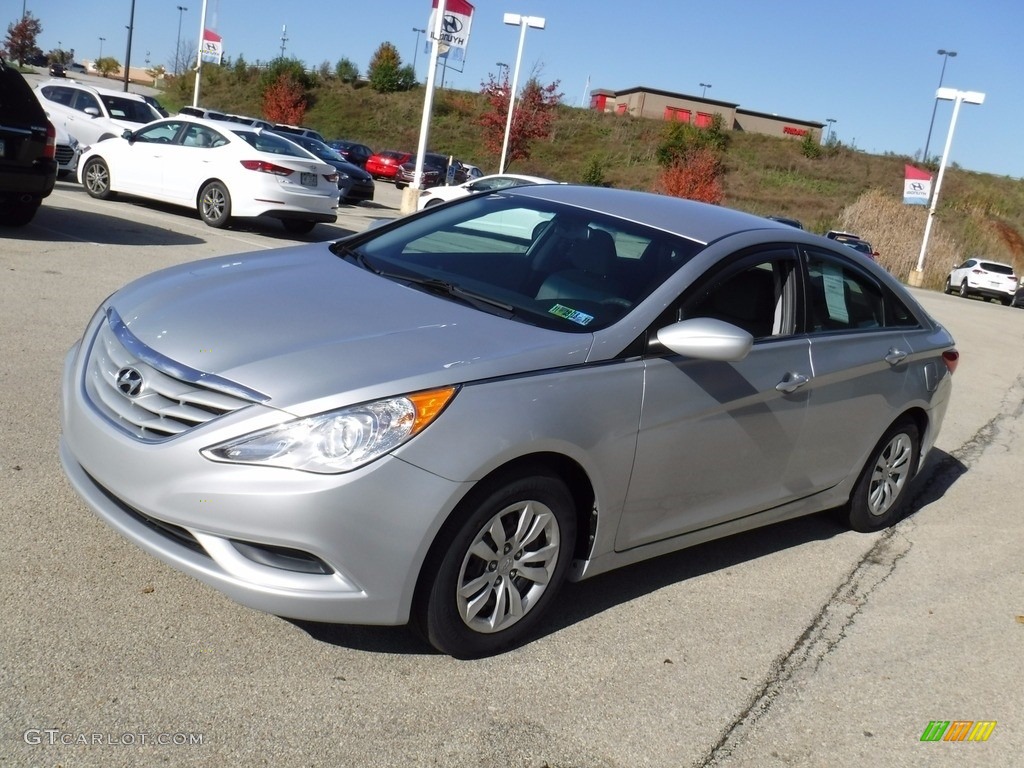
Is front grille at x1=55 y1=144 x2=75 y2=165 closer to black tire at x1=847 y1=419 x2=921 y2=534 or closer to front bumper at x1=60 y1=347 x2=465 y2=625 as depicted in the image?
black tire at x1=847 y1=419 x2=921 y2=534

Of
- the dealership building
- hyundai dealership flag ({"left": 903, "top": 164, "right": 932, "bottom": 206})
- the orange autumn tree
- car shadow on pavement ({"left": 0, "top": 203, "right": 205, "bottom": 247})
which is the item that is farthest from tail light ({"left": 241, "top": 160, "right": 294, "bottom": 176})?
the dealership building

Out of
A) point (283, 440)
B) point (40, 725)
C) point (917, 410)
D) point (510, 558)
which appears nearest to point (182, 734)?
point (40, 725)

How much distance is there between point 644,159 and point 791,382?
66.9 meters

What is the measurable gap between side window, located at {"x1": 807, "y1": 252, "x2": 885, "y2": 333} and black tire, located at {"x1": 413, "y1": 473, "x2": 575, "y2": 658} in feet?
6.08

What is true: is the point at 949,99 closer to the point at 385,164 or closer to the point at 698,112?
the point at 385,164

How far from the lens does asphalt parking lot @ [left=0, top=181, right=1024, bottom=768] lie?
3082 mm

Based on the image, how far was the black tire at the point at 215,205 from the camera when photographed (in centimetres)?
1459

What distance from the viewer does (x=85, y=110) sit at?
66.7 ft

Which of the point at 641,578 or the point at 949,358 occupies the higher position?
the point at 949,358

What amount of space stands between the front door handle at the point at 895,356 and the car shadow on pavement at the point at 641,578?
3.15ft

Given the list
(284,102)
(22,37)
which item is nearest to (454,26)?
(284,102)

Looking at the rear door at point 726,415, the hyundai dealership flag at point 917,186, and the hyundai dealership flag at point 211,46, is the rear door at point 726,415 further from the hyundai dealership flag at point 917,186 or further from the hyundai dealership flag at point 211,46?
the hyundai dealership flag at point 211,46

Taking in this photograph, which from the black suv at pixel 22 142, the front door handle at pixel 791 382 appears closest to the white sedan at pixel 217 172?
the black suv at pixel 22 142

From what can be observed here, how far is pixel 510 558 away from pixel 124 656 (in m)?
1.28
